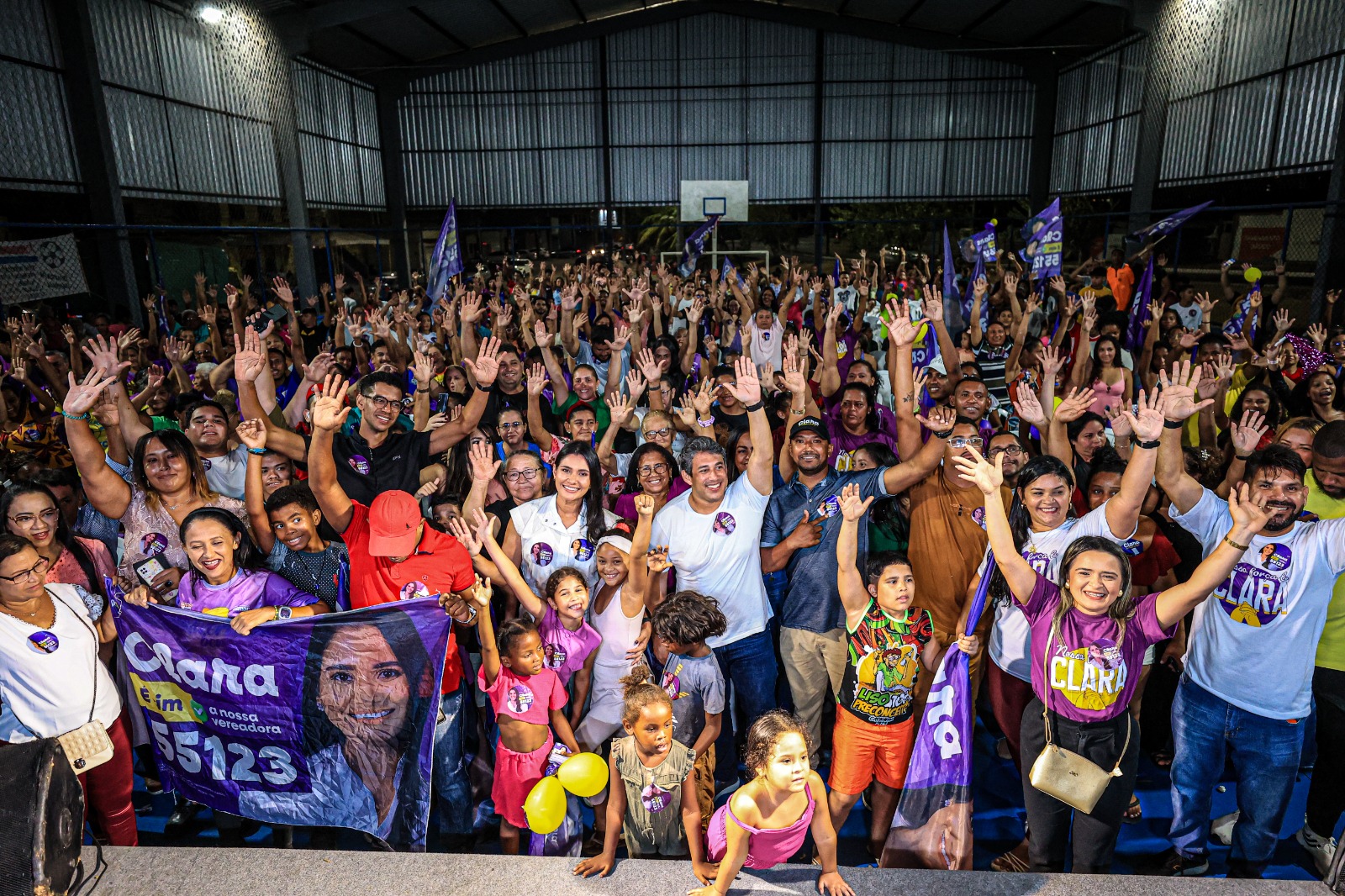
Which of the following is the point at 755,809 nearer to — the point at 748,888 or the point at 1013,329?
the point at 748,888

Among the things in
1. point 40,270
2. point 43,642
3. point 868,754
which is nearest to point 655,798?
point 868,754

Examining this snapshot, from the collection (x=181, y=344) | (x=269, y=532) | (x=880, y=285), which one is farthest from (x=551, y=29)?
(x=269, y=532)

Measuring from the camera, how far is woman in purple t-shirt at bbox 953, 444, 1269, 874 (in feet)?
9.57

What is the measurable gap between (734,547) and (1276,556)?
7.33 ft

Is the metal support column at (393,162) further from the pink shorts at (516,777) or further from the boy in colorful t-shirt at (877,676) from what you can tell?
the boy in colorful t-shirt at (877,676)

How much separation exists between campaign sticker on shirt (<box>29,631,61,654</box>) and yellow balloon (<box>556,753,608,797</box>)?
7.12 feet

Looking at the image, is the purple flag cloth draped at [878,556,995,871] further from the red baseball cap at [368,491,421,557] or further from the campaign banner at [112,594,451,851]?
the red baseball cap at [368,491,421,557]

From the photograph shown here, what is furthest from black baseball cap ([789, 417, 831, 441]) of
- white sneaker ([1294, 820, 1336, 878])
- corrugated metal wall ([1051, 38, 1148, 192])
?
corrugated metal wall ([1051, 38, 1148, 192])

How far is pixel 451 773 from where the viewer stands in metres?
3.64

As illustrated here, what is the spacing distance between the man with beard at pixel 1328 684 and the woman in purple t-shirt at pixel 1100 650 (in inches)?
32.9

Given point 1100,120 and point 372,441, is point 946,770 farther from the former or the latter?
point 1100,120

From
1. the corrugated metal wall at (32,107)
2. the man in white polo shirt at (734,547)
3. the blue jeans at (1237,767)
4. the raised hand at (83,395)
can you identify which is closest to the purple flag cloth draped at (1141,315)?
the blue jeans at (1237,767)

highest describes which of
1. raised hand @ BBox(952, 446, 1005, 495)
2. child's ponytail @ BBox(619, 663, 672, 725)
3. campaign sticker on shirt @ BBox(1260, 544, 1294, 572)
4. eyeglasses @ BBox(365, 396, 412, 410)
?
eyeglasses @ BBox(365, 396, 412, 410)

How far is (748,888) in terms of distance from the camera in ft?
9.70
